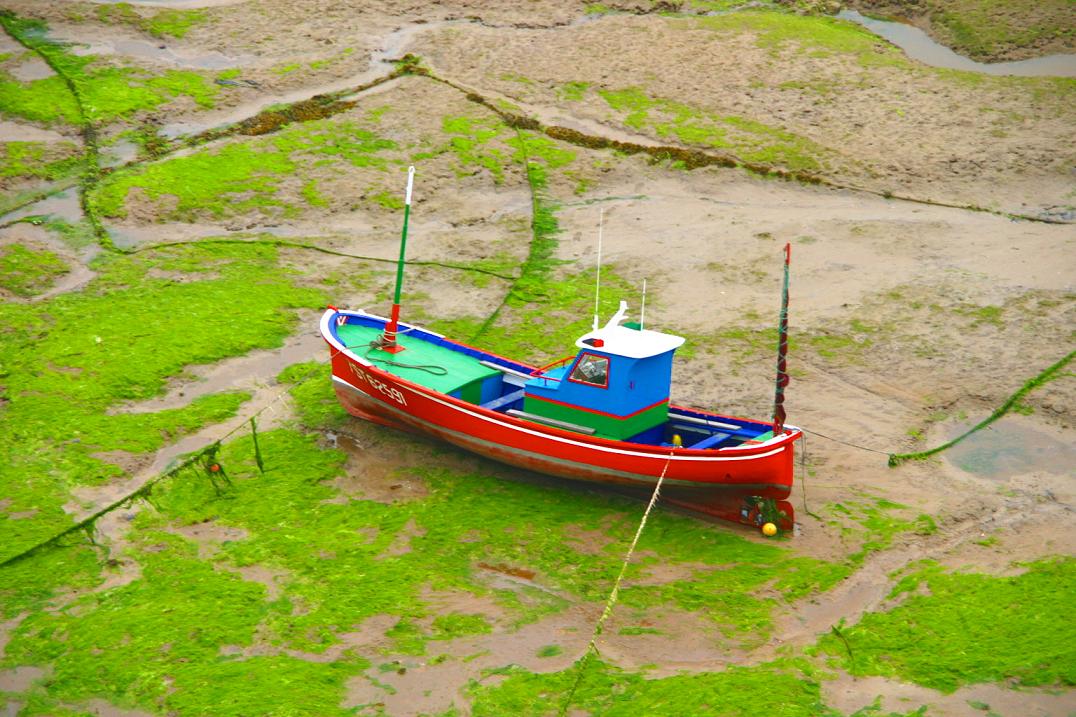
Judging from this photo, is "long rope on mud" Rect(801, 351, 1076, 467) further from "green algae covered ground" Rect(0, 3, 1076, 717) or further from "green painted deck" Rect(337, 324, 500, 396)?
"green painted deck" Rect(337, 324, 500, 396)

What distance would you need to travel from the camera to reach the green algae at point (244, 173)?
24203 mm

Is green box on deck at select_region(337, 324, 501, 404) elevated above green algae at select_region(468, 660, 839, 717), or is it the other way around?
green box on deck at select_region(337, 324, 501, 404)

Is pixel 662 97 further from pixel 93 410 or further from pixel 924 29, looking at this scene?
pixel 93 410

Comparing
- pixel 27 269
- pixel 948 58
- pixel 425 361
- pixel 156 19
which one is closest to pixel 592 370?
pixel 425 361

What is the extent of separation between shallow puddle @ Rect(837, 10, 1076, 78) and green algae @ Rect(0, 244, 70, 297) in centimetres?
2078

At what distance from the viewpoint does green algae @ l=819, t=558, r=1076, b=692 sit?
1306 centimetres

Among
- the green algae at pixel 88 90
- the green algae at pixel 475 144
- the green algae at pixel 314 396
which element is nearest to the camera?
the green algae at pixel 314 396

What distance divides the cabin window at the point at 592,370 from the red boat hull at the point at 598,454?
30.1 inches

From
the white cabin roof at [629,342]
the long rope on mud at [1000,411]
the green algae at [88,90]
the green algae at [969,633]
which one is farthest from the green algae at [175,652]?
the green algae at [88,90]

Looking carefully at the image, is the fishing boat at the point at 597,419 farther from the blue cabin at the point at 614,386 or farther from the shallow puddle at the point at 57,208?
the shallow puddle at the point at 57,208

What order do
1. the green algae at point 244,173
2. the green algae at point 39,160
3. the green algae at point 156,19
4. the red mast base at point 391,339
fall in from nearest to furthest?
1. the red mast base at point 391,339
2. the green algae at point 244,173
3. the green algae at point 39,160
4. the green algae at point 156,19

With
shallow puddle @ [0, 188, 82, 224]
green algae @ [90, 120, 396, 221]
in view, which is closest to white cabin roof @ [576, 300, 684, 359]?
green algae @ [90, 120, 396, 221]

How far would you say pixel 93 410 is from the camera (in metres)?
18.0

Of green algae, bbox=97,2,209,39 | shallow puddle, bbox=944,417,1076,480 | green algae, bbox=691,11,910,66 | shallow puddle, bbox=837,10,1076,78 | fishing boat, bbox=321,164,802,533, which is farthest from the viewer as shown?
green algae, bbox=97,2,209,39
